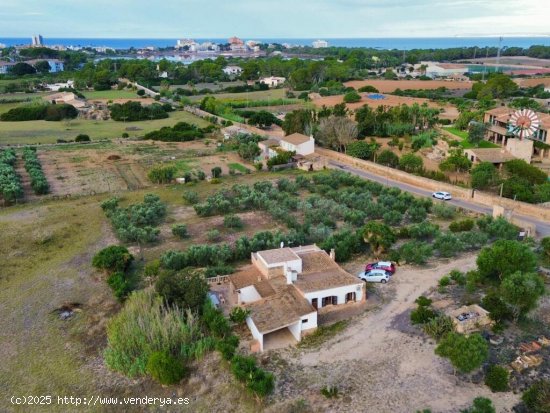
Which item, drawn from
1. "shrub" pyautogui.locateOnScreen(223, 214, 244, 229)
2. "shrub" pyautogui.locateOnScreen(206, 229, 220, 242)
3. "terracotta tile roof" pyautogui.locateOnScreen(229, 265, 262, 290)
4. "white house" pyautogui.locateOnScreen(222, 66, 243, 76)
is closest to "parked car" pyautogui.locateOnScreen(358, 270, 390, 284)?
"terracotta tile roof" pyautogui.locateOnScreen(229, 265, 262, 290)

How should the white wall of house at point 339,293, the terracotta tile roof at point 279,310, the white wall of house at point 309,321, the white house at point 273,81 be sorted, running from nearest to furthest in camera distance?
the terracotta tile roof at point 279,310, the white wall of house at point 309,321, the white wall of house at point 339,293, the white house at point 273,81

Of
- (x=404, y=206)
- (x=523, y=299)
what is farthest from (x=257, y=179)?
(x=523, y=299)

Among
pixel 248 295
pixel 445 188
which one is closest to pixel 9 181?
pixel 248 295

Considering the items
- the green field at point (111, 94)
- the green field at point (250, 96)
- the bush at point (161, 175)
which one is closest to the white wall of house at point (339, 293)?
the bush at point (161, 175)

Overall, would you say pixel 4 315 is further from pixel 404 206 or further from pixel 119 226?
pixel 404 206

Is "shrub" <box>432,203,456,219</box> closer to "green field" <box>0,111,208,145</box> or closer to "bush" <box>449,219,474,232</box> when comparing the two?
"bush" <box>449,219,474,232</box>

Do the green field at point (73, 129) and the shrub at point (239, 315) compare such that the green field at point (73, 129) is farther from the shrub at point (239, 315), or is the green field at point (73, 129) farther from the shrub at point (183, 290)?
the shrub at point (239, 315)
